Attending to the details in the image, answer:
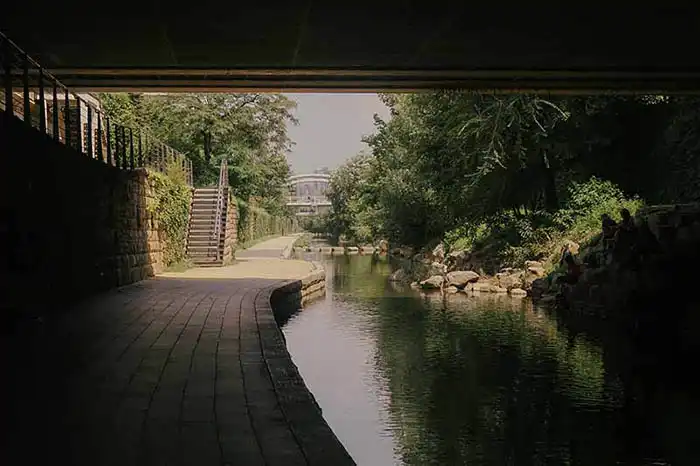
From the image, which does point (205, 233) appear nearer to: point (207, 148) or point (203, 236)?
point (203, 236)

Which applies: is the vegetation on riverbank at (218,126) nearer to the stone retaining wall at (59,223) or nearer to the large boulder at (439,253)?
the large boulder at (439,253)

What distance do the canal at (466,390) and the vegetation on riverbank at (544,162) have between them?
5.90m

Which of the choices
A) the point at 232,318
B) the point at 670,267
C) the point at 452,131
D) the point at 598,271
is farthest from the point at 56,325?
the point at 452,131

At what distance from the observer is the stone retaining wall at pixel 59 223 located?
7.04 m

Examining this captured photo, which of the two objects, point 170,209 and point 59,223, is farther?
point 170,209

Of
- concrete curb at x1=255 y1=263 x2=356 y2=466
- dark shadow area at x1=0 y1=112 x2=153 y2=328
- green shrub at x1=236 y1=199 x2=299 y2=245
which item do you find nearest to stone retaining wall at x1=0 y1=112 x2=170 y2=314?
dark shadow area at x1=0 y1=112 x2=153 y2=328

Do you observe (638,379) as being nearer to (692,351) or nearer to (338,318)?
(692,351)

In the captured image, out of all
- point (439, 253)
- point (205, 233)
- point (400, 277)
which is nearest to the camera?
point (205, 233)

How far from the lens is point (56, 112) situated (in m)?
9.38

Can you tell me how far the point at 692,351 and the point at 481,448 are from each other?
19.7ft

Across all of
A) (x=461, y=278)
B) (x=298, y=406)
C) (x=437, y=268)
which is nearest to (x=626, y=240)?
(x=461, y=278)

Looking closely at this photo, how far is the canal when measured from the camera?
6160 mm

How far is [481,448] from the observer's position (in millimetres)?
6195

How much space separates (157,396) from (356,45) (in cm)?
530
